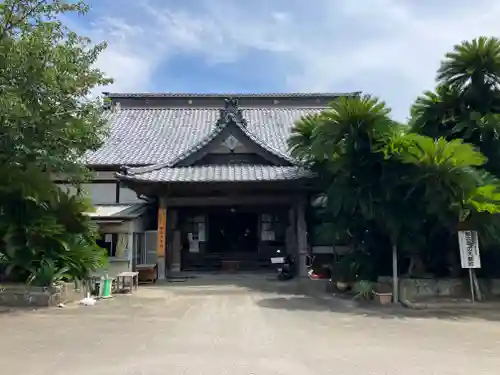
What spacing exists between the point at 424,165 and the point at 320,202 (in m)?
6.30

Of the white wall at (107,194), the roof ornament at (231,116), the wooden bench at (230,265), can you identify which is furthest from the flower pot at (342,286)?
the white wall at (107,194)

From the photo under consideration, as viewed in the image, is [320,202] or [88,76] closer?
[88,76]

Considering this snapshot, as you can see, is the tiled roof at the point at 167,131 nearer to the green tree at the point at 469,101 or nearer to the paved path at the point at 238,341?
the green tree at the point at 469,101

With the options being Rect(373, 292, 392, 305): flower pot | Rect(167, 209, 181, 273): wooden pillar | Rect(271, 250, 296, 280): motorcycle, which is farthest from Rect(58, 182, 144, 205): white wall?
Rect(373, 292, 392, 305): flower pot

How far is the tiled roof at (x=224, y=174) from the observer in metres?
15.7

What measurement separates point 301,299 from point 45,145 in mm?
7314

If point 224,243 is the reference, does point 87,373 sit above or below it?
below

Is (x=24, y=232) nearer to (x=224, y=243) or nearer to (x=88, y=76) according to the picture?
(x=88, y=76)

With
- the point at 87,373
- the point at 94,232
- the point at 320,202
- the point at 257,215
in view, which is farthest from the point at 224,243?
the point at 87,373

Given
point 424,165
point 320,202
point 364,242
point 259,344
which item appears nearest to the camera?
point 259,344

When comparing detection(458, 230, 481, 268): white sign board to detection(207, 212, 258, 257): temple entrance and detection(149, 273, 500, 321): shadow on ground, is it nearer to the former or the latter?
detection(149, 273, 500, 321): shadow on ground

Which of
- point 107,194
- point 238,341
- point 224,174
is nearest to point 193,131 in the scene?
point 107,194

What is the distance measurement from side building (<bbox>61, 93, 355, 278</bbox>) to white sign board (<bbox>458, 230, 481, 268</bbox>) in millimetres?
5390

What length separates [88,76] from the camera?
11.3 meters
